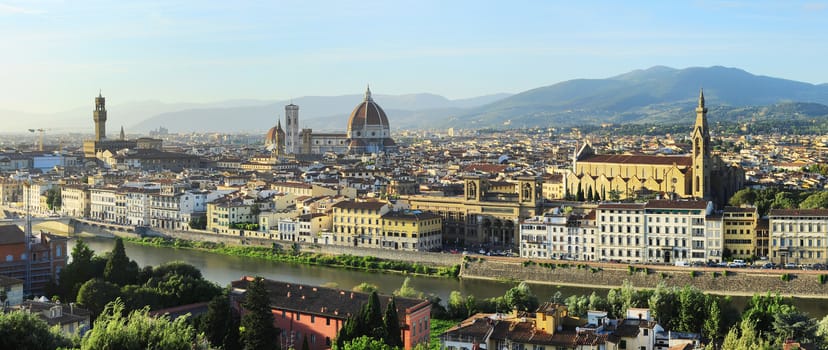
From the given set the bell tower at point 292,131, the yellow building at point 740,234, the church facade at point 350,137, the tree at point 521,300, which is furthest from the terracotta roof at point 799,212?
the bell tower at point 292,131

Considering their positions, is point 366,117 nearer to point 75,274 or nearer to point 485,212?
point 485,212

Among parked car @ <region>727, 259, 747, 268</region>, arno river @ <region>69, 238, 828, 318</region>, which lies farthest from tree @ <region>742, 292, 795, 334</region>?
parked car @ <region>727, 259, 747, 268</region>

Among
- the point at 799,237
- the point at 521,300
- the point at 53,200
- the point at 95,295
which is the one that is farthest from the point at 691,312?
the point at 53,200

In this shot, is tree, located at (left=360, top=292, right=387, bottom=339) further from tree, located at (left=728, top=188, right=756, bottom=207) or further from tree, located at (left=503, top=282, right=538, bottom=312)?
tree, located at (left=728, top=188, right=756, bottom=207)

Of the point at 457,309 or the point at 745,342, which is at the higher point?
the point at 745,342

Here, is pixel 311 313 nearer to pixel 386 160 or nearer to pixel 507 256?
pixel 507 256

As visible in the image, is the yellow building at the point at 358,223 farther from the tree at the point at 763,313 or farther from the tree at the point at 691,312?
the tree at the point at 763,313

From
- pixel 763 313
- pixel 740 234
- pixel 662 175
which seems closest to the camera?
pixel 763 313
